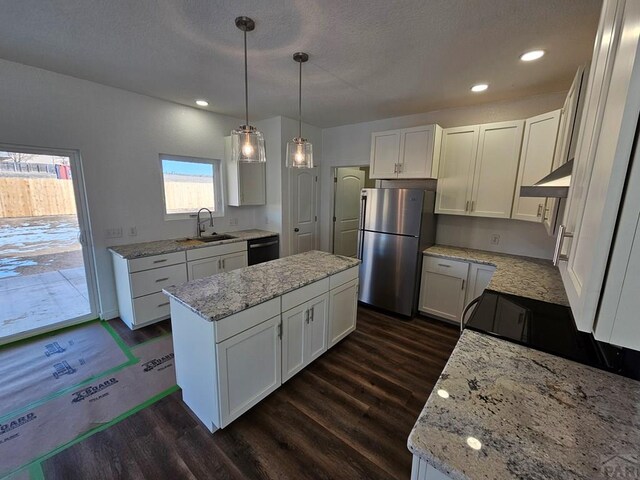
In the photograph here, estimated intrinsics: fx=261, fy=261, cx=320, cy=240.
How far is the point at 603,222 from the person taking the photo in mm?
620

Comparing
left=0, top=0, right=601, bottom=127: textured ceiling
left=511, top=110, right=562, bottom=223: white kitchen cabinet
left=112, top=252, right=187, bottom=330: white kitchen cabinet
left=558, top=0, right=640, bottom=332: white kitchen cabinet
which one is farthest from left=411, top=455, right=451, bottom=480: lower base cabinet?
left=112, top=252, right=187, bottom=330: white kitchen cabinet

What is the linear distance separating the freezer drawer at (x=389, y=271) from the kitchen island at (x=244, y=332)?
46.7 inches

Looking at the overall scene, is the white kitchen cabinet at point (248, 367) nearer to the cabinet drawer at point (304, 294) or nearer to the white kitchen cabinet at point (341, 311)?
the cabinet drawer at point (304, 294)

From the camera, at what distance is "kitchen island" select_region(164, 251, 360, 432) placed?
5.21 ft

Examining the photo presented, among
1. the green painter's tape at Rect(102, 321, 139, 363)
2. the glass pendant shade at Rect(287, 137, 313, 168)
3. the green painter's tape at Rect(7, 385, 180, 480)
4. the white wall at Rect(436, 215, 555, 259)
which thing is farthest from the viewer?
the white wall at Rect(436, 215, 555, 259)

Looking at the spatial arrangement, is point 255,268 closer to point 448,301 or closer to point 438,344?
point 438,344

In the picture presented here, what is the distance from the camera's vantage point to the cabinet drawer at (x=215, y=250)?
3.26 metres

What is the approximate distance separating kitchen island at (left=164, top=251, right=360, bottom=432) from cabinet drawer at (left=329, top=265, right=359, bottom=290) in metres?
0.03

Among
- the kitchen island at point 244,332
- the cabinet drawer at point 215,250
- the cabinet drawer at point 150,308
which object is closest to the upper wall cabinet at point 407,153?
the kitchen island at point 244,332

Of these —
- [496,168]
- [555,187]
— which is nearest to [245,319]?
[555,187]

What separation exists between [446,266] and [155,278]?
3372 mm

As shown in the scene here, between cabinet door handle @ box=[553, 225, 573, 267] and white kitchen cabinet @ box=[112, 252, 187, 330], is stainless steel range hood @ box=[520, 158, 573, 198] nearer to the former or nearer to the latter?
cabinet door handle @ box=[553, 225, 573, 267]

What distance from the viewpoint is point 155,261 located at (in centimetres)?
296

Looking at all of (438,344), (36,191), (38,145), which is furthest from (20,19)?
(438,344)
